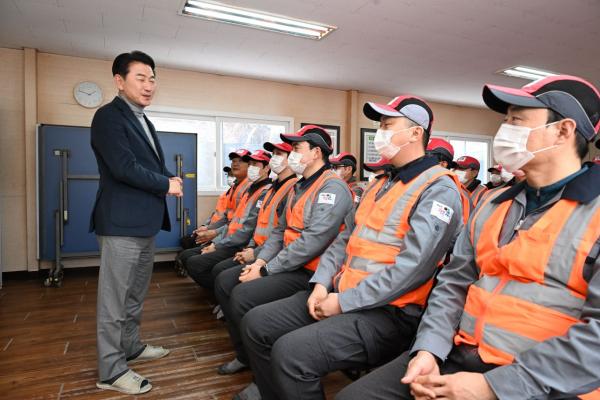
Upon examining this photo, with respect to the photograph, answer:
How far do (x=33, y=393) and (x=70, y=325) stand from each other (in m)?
1.03

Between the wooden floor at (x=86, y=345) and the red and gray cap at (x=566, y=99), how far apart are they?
1684mm

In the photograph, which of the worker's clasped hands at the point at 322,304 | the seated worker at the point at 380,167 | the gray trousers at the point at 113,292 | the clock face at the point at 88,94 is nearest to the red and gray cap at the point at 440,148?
the seated worker at the point at 380,167

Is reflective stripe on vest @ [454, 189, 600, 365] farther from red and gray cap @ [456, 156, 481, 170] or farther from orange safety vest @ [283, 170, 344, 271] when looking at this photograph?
red and gray cap @ [456, 156, 481, 170]

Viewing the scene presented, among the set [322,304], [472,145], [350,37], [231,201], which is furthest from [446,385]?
[472,145]

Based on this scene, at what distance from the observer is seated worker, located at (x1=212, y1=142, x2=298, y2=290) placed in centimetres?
263

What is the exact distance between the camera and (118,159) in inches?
72.8

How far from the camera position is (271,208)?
2.71 meters

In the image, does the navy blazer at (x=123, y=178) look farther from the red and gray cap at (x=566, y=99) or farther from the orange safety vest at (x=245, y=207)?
the red and gray cap at (x=566, y=99)

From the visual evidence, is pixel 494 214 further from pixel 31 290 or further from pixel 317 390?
pixel 31 290

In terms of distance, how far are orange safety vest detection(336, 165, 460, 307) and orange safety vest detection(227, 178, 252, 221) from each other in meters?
2.49

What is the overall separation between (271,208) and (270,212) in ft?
0.10

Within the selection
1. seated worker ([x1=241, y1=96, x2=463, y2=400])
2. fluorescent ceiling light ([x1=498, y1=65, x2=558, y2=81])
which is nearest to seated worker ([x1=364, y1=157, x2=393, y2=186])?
seated worker ([x1=241, y1=96, x2=463, y2=400])

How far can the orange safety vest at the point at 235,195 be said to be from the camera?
156 inches

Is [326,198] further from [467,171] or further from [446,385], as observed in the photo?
[467,171]
